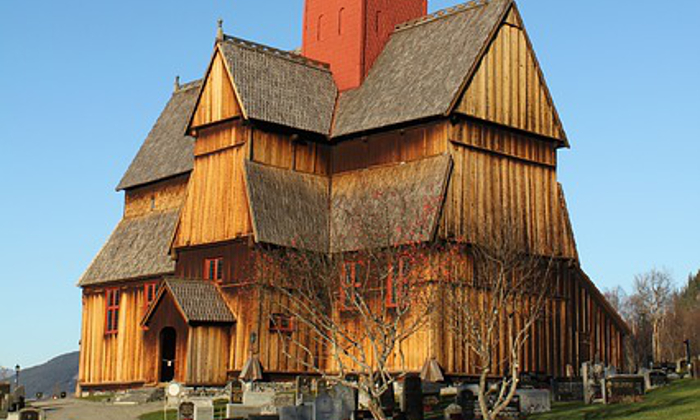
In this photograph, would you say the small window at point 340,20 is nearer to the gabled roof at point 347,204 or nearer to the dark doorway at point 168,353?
the gabled roof at point 347,204

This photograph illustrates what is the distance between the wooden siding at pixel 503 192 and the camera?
47.9m

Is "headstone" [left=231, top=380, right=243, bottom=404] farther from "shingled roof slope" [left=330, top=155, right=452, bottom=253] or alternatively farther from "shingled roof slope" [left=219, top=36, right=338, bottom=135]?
"shingled roof slope" [left=219, top=36, right=338, bottom=135]

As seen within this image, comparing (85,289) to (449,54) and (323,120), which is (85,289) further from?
(449,54)

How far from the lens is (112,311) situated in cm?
6091

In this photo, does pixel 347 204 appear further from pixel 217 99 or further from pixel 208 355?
pixel 208 355

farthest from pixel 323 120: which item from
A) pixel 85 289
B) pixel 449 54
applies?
pixel 85 289

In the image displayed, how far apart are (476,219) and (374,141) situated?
6796 millimetres

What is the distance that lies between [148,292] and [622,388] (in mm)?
27674

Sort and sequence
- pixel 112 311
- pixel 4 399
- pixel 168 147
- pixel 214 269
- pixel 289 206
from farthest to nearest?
pixel 168 147
pixel 112 311
pixel 214 269
pixel 289 206
pixel 4 399

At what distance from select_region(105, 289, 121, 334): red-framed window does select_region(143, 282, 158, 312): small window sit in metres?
2.67

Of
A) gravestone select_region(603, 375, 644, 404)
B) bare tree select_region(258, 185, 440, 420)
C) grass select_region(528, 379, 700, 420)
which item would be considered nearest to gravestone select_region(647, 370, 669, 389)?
grass select_region(528, 379, 700, 420)

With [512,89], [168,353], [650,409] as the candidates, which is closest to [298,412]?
[650,409]

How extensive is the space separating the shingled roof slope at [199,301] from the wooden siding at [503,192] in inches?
434

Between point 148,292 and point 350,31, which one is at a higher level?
point 350,31
